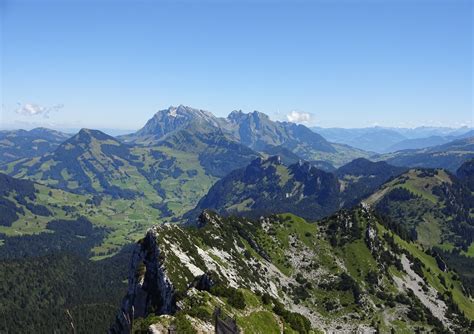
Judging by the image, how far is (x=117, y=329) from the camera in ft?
352

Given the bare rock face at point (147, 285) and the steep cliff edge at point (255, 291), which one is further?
the bare rock face at point (147, 285)

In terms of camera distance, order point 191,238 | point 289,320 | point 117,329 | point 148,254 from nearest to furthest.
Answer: point 289,320 < point 117,329 < point 148,254 < point 191,238

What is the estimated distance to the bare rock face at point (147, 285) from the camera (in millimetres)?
109188

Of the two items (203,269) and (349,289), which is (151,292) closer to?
(203,269)

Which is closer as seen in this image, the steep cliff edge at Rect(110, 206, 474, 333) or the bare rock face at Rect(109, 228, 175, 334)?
the steep cliff edge at Rect(110, 206, 474, 333)

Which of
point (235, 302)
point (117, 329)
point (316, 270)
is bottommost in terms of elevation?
point (316, 270)

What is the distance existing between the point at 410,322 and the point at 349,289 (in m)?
26.8

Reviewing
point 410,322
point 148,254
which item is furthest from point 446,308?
point 148,254

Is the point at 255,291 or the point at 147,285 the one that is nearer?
the point at 147,285

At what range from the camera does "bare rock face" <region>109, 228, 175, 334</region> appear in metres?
109

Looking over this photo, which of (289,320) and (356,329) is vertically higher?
(289,320)

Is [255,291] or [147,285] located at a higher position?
[147,285]

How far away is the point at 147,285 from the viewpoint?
122438 mm

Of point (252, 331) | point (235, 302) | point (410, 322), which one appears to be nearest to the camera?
point (252, 331)
